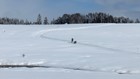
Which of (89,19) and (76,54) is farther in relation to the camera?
(89,19)

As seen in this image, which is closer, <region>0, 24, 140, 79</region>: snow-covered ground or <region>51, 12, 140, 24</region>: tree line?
<region>0, 24, 140, 79</region>: snow-covered ground

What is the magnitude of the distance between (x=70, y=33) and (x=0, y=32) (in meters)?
7.68

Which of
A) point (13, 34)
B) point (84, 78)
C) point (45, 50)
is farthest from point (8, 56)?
point (13, 34)

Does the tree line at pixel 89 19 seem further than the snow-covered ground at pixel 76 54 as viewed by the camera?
Yes

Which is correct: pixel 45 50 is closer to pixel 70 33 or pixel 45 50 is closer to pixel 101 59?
pixel 101 59

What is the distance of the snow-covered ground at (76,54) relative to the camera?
59.3 ft

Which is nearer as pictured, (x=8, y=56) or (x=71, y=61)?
(x=71, y=61)

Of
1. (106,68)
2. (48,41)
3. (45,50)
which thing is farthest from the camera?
(48,41)

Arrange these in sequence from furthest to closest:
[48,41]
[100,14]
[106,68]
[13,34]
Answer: [100,14], [13,34], [48,41], [106,68]

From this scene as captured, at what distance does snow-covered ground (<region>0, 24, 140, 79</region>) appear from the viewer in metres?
18.1

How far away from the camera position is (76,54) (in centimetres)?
2812

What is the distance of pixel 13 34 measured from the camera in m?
44.8

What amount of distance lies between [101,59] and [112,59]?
81 centimetres

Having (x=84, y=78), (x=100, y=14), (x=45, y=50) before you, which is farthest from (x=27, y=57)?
Result: (x=100, y=14)
